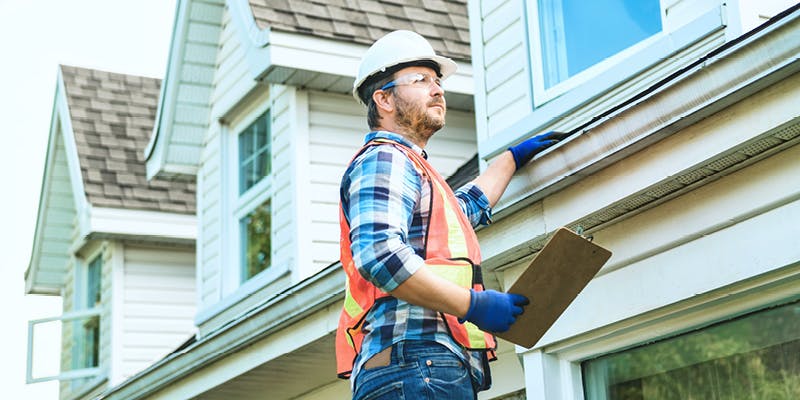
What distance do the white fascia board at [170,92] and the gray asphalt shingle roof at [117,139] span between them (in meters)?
1.60

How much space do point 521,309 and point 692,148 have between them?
0.98 metres

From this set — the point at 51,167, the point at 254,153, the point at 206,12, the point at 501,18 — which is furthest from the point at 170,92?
the point at 501,18

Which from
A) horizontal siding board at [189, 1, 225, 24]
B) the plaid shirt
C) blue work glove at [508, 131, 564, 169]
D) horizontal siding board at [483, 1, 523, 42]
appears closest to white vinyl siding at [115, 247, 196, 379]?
horizontal siding board at [189, 1, 225, 24]

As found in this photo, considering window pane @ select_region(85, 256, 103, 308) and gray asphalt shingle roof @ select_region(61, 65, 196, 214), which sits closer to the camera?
gray asphalt shingle roof @ select_region(61, 65, 196, 214)

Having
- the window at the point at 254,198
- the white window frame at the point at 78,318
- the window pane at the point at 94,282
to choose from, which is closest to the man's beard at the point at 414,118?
the window at the point at 254,198

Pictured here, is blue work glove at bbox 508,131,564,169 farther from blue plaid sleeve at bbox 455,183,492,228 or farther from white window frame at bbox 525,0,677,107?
white window frame at bbox 525,0,677,107

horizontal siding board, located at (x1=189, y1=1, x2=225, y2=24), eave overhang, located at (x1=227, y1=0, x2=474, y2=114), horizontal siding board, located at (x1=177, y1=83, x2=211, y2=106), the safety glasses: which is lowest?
A: the safety glasses

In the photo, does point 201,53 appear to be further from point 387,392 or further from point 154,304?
point 387,392

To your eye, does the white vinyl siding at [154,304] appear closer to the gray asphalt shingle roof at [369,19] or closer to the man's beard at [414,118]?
the gray asphalt shingle roof at [369,19]

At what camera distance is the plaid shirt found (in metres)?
3.54

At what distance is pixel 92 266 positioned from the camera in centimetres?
1524

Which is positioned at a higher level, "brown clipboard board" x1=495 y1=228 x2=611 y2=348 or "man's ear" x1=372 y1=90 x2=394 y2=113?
"man's ear" x1=372 y1=90 x2=394 y2=113

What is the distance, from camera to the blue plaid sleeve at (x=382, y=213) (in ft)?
11.6

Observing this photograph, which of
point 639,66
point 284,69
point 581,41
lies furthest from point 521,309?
point 284,69
